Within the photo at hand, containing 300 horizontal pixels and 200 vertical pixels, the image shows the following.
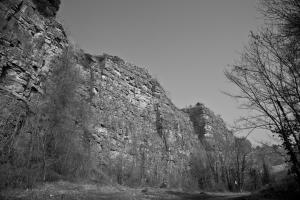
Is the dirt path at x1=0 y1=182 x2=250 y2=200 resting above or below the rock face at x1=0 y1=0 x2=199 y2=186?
below

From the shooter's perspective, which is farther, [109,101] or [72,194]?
[109,101]

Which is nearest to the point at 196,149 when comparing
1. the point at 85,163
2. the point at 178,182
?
the point at 178,182

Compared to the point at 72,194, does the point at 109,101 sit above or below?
above

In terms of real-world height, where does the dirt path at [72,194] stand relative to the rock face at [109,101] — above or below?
below

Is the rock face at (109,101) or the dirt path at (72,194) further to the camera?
the rock face at (109,101)

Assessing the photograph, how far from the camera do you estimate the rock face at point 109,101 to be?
1381 cm

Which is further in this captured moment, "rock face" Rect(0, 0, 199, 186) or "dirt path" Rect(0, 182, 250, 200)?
"rock face" Rect(0, 0, 199, 186)

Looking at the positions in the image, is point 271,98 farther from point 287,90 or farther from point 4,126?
point 4,126

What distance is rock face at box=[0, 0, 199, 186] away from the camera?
1381 centimetres

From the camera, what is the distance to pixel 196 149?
34344 millimetres

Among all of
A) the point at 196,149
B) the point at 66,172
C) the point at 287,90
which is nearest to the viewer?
the point at 287,90

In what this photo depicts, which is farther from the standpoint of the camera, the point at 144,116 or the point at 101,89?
the point at 144,116

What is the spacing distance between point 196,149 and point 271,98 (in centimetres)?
2785

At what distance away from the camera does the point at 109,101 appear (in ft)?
80.8
